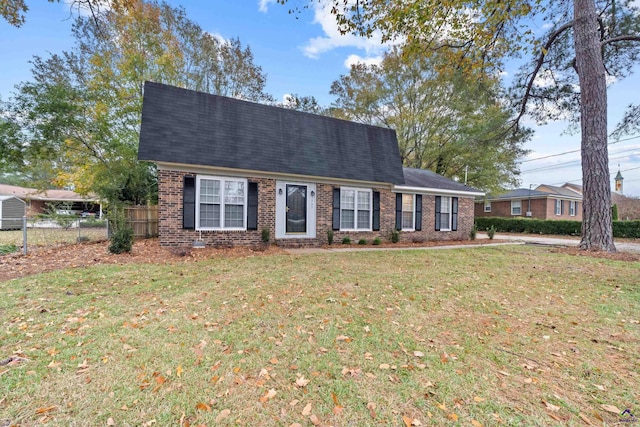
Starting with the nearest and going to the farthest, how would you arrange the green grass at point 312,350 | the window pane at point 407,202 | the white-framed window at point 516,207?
the green grass at point 312,350 < the window pane at point 407,202 < the white-framed window at point 516,207

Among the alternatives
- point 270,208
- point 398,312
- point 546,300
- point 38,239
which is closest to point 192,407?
point 398,312

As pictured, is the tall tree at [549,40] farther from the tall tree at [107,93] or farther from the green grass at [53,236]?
the green grass at [53,236]

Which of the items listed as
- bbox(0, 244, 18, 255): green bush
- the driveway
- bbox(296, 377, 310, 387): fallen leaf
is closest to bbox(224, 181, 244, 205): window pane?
bbox(0, 244, 18, 255): green bush

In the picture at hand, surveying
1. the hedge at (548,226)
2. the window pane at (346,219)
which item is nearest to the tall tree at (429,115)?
the hedge at (548,226)

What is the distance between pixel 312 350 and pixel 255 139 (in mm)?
8476

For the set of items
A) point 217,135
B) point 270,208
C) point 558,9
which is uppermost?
point 558,9

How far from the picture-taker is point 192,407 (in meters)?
2.18

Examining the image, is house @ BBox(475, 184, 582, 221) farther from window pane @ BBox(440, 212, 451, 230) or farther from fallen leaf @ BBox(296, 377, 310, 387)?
fallen leaf @ BBox(296, 377, 310, 387)

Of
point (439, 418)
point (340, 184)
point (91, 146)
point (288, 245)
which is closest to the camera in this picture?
point (439, 418)

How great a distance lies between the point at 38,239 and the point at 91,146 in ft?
19.1

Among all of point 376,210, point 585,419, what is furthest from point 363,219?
point 585,419

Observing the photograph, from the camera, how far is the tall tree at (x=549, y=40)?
21.1ft

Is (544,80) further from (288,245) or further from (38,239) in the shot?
(38,239)

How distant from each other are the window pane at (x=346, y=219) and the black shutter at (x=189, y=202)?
547 centimetres
